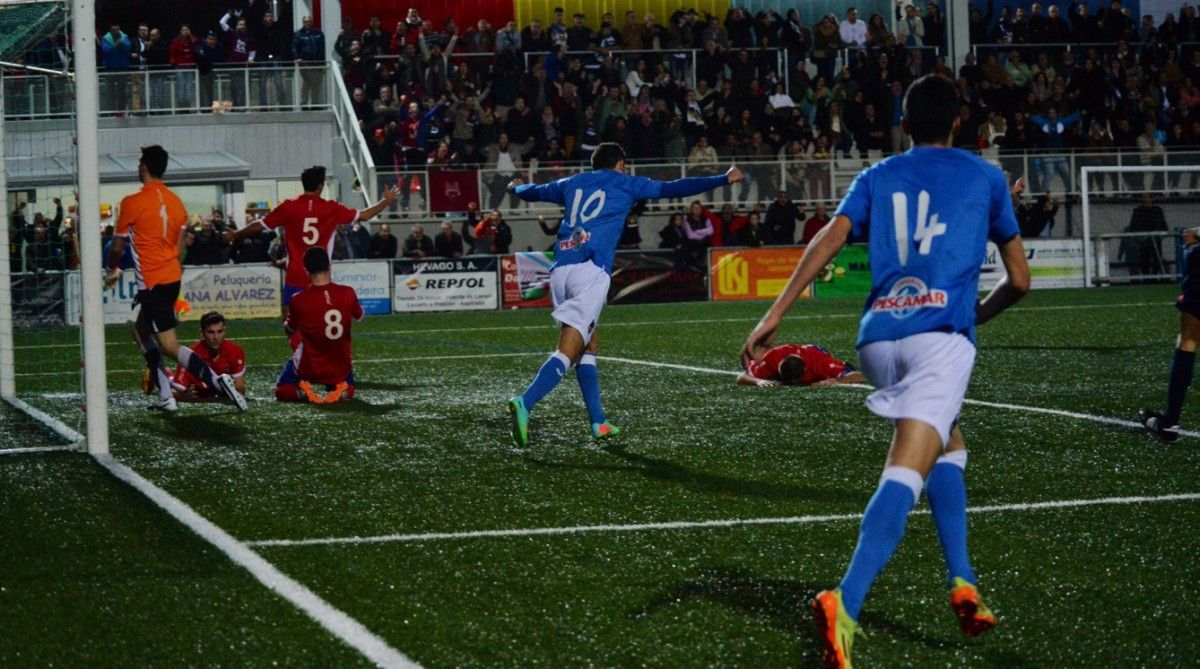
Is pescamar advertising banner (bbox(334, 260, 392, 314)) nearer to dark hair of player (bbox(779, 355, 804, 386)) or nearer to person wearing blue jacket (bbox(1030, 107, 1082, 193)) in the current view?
person wearing blue jacket (bbox(1030, 107, 1082, 193))

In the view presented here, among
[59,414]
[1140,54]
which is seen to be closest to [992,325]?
[59,414]

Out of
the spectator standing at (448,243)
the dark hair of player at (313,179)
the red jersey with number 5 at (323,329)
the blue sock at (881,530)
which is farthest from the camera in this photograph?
the spectator standing at (448,243)

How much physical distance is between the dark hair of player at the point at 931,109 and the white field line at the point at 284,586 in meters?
2.18

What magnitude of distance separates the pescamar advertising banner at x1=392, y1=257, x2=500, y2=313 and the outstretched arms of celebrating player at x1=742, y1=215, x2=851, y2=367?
73.3 feet

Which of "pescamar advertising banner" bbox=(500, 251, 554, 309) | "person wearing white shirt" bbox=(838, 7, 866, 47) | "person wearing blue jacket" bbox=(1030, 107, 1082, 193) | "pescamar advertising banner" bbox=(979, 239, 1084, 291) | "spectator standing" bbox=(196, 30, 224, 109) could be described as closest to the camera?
"pescamar advertising banner" bbox=(500, 251, 554, 309)

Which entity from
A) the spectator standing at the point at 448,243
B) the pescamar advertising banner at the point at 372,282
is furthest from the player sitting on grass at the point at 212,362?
the spectator standing at the point at 448,243

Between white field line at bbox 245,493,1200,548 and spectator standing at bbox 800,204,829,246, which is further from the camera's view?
spectator standing at bbox 800,204,829,246

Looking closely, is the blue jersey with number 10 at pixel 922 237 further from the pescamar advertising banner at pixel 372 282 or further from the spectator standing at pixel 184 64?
the spectator standing at pixel 184 64

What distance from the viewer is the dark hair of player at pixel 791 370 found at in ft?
41.1

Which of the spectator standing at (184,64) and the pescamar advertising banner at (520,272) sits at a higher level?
the spectator standing at (184,64)

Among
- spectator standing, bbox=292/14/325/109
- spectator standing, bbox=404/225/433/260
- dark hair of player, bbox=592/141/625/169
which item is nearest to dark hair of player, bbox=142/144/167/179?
dark hair of player, bbox=592/141/625/169

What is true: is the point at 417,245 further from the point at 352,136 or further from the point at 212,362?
the point at 212,362

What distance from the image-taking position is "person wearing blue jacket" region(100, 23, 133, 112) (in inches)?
1144

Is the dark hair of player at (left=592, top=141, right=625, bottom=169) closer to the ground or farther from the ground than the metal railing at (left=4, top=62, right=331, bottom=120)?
closer to the ground
